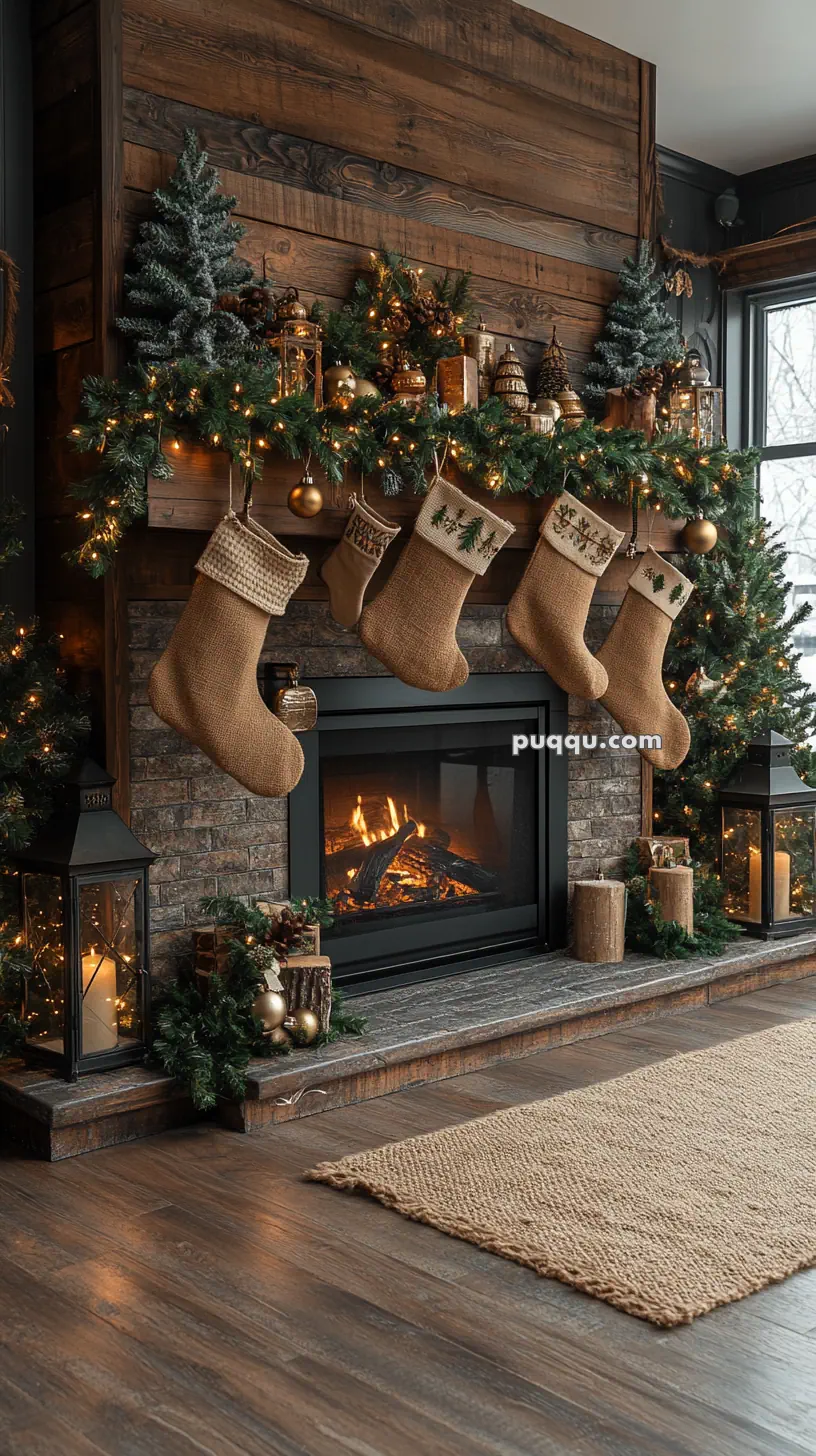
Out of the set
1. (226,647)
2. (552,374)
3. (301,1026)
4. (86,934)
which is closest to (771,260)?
(552,374)

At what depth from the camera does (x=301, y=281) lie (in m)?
3.07

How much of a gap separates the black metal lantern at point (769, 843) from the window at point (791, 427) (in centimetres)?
92

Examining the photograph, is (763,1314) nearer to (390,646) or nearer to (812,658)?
(390,646)

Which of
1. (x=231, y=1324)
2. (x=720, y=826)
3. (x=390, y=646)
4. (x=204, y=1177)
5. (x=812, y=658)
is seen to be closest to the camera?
(x=231, y=1324)

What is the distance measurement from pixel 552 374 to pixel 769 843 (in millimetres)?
1534

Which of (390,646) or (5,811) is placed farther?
(390,646)

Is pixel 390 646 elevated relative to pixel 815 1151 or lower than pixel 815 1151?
elevated

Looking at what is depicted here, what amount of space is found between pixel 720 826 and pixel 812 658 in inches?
40.1

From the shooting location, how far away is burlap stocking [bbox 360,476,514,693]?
10.0 feet

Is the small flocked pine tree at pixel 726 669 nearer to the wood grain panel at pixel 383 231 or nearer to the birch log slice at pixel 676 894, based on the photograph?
the birch log slice at pixel 676 894

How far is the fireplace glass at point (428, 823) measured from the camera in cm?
338

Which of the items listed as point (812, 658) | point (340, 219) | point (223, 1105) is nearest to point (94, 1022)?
point (223, 1105)

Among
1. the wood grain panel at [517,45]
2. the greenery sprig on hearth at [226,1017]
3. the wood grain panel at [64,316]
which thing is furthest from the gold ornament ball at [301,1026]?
the wood grain panel at [517,45]
